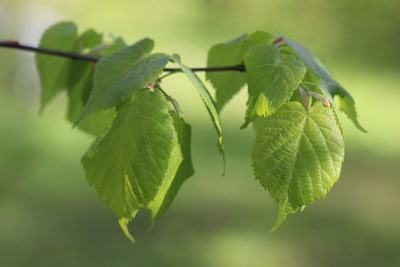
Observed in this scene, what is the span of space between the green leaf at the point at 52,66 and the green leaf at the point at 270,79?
0.32 m

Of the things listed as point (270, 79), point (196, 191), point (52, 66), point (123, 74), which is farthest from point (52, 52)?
point (196, 191)

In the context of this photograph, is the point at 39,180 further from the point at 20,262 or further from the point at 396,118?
the point at 396,118

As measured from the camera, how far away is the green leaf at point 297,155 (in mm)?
580

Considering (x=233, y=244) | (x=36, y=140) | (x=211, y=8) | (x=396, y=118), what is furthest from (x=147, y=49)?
(x=211, y=8)

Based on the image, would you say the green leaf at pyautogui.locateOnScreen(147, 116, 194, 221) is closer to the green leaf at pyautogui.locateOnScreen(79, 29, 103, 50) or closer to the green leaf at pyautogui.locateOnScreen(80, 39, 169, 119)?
the green leaf at pyautogui.locateOnScreen(80, 39, 169, 119)

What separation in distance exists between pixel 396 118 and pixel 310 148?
4.83 meters

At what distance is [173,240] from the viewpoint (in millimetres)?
2998

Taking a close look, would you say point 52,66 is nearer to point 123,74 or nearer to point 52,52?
point 52,52

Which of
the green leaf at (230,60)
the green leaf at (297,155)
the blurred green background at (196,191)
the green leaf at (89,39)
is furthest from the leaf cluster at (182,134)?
the blurred green background at (196,191)

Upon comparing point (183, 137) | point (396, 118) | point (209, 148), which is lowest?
point (396, 118)

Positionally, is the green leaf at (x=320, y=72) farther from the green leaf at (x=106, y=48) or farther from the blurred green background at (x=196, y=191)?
the blurred green background at (x=196, y=191)

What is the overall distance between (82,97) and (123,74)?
23 cm

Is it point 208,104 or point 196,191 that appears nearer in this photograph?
point 208,104

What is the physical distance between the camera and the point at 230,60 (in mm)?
827
